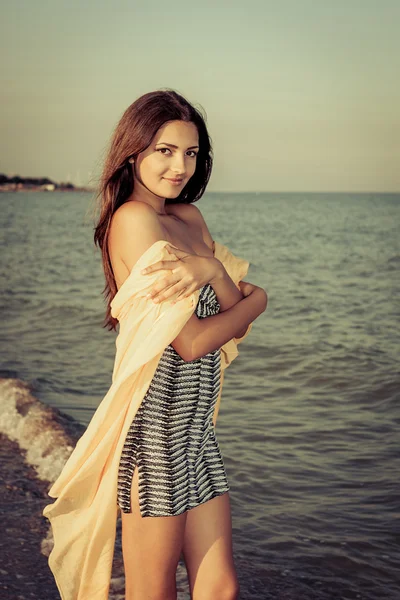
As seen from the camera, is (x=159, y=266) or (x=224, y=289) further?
(x=224, y=289)

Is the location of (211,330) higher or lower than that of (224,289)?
lower

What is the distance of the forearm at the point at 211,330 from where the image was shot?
2307mm

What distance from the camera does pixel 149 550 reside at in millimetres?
2307

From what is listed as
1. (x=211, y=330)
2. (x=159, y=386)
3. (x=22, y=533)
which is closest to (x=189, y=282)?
(x=211, y=330)

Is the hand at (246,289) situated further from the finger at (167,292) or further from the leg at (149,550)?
the leg at (149,550)

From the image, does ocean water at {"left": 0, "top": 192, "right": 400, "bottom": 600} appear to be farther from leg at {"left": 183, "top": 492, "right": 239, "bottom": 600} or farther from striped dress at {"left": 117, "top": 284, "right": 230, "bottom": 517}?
leg at {"left": 183, "top": 492, "right": 239, "bottom": 600}

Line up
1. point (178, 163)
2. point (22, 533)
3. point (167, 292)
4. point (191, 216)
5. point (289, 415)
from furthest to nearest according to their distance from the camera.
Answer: point (289, 415) → point (22, 533) → point (191, 216) → point (178, 163) → point (167, 292)

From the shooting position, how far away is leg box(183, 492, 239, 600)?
2424 millimetres

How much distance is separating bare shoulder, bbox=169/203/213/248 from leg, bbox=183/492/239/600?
0.97 metres

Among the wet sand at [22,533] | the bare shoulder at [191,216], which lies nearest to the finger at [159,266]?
the bare shoulder at [191,216]

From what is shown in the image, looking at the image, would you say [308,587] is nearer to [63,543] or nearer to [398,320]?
[63,543]

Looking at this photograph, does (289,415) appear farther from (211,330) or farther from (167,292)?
(167,292)

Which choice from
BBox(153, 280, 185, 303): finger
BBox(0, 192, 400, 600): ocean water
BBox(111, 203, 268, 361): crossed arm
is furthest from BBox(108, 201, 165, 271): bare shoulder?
BBox(0, 192, 400, 600): ocean water

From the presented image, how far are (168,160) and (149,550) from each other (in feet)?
4.04
